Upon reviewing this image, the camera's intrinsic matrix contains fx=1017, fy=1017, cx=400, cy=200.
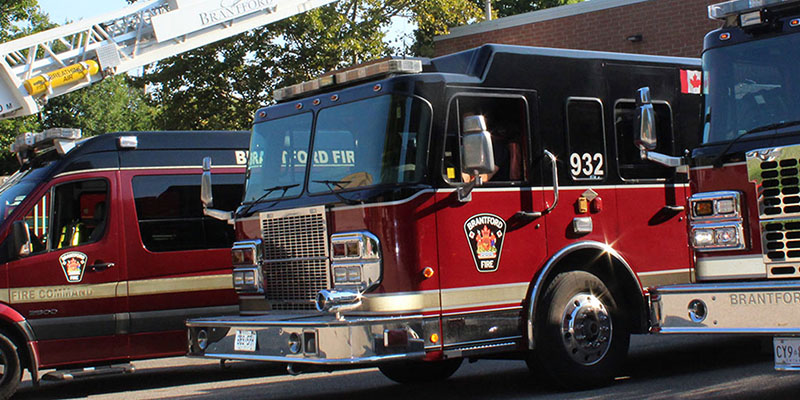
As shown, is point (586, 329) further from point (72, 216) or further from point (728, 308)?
point (72, 216)

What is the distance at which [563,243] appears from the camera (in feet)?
28.2

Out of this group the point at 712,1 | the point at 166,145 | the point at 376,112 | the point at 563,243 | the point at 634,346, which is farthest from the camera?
the point at 712,1

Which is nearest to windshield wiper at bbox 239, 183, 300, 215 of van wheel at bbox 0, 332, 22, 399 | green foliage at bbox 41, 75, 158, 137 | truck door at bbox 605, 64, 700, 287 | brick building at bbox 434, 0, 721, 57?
van wheel at bbox 0, 332, 22, 399

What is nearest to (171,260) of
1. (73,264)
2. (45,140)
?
(73,264)

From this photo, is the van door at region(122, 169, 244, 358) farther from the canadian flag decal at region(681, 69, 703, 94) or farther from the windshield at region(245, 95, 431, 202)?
the canadian flag decal at region(681, 69, 703, 94)

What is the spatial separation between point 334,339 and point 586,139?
9.90 feet

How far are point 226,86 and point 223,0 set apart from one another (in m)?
3.69

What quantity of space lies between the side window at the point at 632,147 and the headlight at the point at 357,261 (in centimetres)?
260

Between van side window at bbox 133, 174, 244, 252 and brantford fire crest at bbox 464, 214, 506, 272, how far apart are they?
3.98 m

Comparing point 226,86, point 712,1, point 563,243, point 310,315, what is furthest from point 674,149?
point 226,86

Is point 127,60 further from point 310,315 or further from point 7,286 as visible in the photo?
point 310,315

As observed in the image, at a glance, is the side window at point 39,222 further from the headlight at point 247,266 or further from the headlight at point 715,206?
the headlight at point 715,206

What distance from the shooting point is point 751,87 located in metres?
6.95

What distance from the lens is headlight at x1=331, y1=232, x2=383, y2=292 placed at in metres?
7.73
